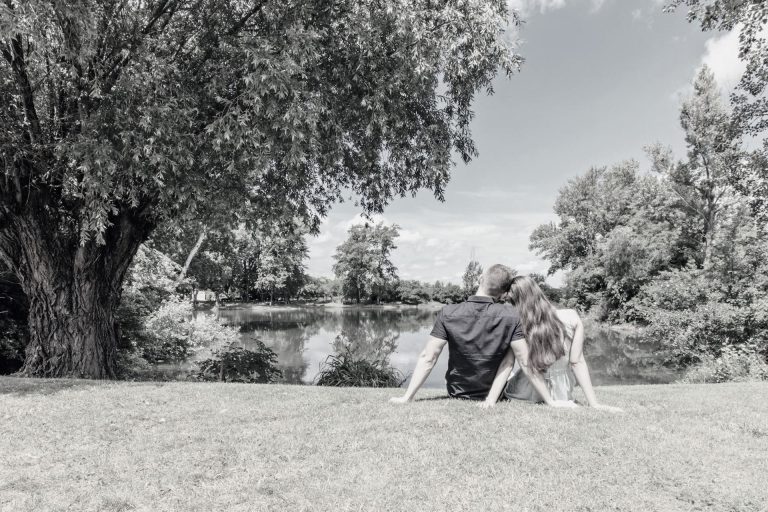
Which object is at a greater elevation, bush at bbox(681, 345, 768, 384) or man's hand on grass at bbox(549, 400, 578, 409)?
man's hand on grass at bbox(549, 400, 578, 409)

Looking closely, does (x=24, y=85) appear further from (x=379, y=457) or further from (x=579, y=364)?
(x=579, y=364)

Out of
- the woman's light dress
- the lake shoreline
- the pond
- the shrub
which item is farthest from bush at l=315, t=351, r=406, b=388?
the lake shoreline

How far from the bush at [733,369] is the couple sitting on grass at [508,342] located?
1063cm

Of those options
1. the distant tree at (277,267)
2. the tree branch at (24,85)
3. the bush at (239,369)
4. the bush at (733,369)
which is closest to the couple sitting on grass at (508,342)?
the bush at (239,369)

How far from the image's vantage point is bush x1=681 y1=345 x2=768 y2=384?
1284 cm

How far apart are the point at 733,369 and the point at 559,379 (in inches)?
444

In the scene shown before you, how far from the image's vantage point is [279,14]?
8695 millimetres

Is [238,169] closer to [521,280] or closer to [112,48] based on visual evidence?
[112,48]

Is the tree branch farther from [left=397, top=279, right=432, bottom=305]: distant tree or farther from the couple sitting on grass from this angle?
[left=397, top=279, right=432, bottom=305]: distant tree

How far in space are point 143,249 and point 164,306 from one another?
6.93 ft

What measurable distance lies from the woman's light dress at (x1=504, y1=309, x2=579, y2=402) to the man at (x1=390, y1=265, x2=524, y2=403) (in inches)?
16.4

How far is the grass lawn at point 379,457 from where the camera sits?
3359mm

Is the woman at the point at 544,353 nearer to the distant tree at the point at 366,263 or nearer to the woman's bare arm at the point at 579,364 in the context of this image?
the woman's bare arm at the point at 579,364

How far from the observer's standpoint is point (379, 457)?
400cm
